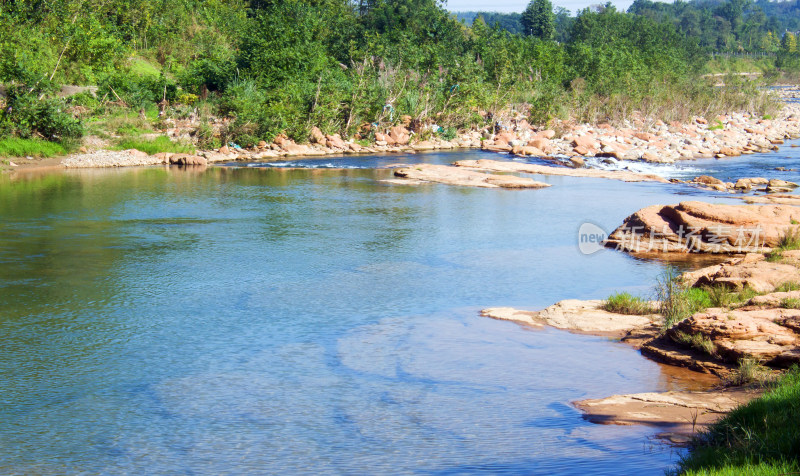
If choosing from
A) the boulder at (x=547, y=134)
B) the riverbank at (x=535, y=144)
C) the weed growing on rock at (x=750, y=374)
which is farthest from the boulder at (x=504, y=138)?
the weed growing on rock at (x=750, y=374)

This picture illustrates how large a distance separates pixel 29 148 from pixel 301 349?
24.4 m

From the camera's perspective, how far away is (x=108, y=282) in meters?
13.6

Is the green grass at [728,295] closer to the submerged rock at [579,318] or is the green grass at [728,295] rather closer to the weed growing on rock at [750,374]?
the submerged rock at [579,318]

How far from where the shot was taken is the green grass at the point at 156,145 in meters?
33.0

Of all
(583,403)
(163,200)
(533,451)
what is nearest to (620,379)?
(583,403)

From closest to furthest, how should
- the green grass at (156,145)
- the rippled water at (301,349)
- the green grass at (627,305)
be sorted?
the rippled water at (301,349) < the green grass at (627,305) < the green grass at (156,145)

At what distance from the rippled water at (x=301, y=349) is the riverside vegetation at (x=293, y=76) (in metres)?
14.0

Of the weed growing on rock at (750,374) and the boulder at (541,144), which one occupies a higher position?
the boulder at (541,144)

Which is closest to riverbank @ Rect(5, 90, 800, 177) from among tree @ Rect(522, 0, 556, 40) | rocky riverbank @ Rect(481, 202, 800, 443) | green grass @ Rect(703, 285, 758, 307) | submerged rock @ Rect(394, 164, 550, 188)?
submerged rock @ Rect(394, 164, 550, 188)

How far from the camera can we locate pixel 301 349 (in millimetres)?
10188

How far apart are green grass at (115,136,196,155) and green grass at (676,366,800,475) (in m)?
30.1

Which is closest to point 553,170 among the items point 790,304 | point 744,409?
point 790,304

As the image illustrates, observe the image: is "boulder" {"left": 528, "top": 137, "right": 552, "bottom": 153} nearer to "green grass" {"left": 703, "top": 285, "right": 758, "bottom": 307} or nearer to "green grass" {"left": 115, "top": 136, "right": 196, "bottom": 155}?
"green grass" {"left": 115, "top": 136, "right": 196, "bottom": 155}

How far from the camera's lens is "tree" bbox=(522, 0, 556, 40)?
7919 centimetres
